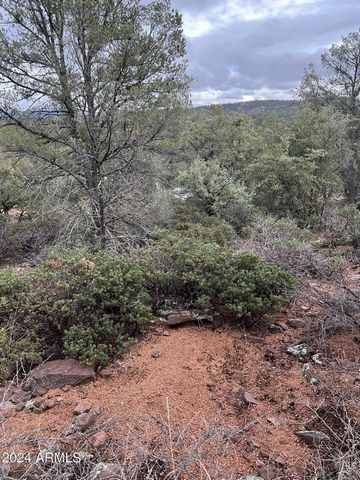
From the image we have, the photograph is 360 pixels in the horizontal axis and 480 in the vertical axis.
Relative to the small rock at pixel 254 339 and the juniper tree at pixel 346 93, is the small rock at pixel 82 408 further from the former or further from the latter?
the juniper tree at pixel 346 93

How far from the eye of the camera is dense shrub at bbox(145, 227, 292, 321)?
3.80 meters

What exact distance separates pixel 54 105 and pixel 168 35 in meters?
2.93

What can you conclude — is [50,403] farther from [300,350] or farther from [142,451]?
[300,350]

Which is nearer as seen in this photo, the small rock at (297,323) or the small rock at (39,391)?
the small rock at (39,391)

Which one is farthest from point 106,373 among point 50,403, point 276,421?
point 276,421

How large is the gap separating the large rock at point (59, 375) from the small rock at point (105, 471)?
100 centimetres

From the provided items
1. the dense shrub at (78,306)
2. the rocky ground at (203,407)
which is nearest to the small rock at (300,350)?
the rocky ground at (203,407)

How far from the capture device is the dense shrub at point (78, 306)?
333cm

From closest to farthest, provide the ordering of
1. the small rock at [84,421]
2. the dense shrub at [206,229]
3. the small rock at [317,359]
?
the small rock at [84,421] → the small rock at [317,359] → the dense shrub at [206,229]

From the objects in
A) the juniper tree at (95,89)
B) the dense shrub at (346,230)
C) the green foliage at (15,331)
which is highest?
the juniper tree at (95,89)

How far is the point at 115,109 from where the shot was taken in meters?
6.84

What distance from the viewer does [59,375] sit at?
2965 mm

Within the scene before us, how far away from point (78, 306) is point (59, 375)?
742 mm

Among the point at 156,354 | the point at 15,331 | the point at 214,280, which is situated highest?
the point at 214,280
